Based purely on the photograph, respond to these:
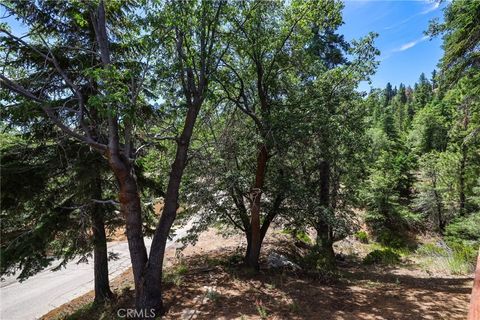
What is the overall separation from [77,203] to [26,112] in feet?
8.58

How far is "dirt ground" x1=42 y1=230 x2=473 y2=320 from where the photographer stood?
525 centimetres

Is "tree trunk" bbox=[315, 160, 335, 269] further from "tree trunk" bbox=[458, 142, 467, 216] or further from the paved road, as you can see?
"tree trunk" bbox=[458, 142, 467, 216]

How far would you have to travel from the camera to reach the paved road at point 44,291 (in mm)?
9438

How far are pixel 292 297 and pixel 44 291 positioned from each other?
986 centimetres

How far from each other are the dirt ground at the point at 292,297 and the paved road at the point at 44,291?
4.35 ft

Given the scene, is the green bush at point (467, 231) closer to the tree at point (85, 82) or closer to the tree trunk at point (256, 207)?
the tree trunk at point (256, 207)

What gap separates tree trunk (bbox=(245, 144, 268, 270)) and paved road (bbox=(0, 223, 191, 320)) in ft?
9.00

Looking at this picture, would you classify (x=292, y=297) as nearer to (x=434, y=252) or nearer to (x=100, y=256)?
(x=100, y=256)

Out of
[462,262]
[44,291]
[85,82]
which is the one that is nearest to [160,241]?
[85,82]

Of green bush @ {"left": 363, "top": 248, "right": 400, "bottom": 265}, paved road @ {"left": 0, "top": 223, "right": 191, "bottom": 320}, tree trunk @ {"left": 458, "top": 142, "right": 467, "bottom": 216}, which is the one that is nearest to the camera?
paved road @ {"left": 0, "top": 223, "right": 191, "bottom": 320}

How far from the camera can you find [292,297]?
6109mm

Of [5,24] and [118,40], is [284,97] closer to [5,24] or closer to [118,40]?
[118,40]

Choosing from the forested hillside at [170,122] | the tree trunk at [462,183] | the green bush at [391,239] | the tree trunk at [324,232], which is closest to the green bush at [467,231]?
the tree trunk at [462,183]

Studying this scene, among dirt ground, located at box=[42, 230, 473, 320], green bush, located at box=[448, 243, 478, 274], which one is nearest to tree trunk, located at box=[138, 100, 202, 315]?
dirt ground, located at box=[42, 230, 473, 320]
